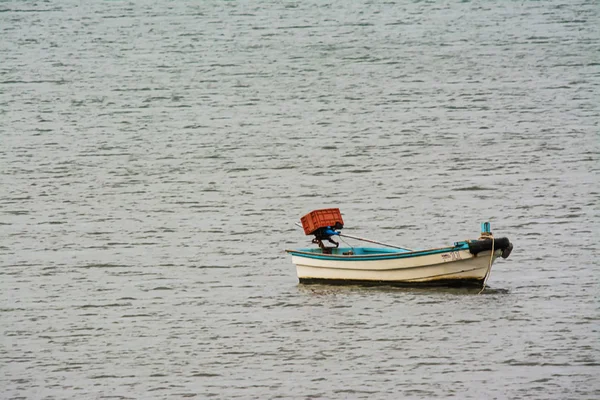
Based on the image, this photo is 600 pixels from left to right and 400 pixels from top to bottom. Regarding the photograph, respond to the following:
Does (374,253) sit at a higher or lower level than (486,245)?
higher

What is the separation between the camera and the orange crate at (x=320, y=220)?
35688 mm

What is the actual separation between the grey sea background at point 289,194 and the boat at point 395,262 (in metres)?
0.57

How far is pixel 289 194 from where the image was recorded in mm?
49500

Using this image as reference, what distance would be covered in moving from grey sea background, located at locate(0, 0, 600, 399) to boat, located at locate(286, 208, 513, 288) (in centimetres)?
57

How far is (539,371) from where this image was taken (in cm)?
2645

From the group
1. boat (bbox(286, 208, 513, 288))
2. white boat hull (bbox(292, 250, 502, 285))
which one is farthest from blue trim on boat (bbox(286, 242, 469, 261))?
white boat hull (bbox(292, 250, 502, 285))

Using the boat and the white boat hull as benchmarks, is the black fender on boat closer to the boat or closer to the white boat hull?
the boat

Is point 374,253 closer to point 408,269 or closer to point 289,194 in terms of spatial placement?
point 408,269

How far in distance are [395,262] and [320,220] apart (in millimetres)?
2815

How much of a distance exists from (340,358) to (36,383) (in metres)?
6.43

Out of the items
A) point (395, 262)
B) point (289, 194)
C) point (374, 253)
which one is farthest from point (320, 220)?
point (289, 194)

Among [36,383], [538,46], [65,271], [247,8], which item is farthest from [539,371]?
[247,8]

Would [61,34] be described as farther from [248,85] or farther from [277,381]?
[277,381]

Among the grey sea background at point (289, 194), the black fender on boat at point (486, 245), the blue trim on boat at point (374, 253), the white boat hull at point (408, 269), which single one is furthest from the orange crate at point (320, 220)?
the black fender on boat at point (486, 245)
